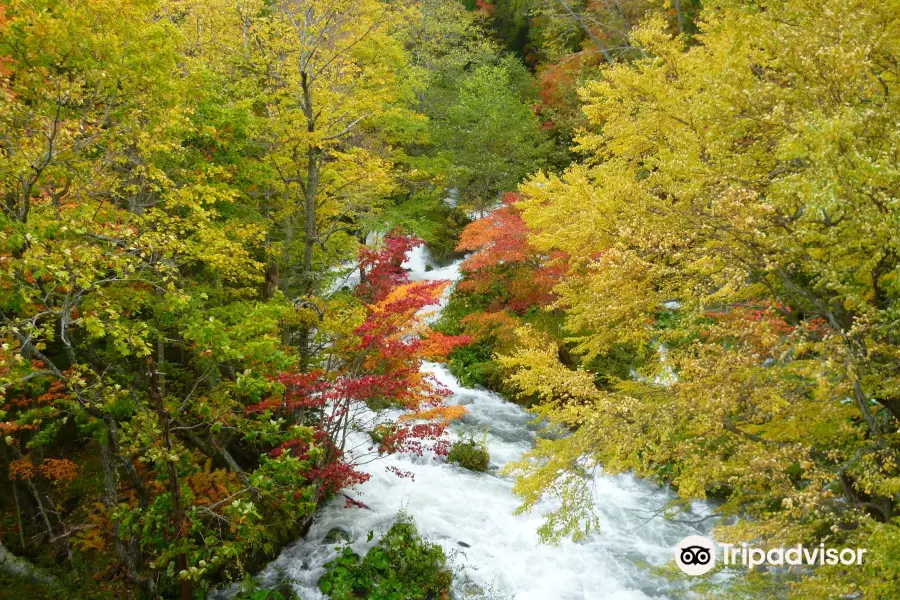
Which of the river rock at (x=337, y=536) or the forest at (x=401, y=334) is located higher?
the forest at (x=401, y=334)

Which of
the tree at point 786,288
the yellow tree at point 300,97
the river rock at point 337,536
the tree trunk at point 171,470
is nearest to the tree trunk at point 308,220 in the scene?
the yellow tree at point 300,97

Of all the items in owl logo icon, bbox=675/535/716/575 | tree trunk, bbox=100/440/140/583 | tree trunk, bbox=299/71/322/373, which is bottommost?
→ owl logo icon, bbox=675/535/716/575

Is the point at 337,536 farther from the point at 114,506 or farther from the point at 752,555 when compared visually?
the point at 752,555

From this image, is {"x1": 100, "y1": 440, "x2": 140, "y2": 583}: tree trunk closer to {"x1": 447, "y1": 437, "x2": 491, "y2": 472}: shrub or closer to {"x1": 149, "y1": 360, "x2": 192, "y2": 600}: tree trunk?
{"x1": 149, "y1": 360, "x2": 192, "y2": 600}: tree trunk

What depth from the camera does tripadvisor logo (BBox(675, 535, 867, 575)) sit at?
4.92 metres

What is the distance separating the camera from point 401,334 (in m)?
9.12

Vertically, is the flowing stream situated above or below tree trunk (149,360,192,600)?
below

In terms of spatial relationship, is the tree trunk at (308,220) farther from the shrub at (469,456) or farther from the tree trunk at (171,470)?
the shrub at (469,456)

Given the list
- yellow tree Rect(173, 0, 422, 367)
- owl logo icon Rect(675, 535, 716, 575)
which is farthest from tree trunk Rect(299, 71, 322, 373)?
owl logo icon Rect(675, 535, 716, 575)

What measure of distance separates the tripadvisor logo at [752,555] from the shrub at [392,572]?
143 inches

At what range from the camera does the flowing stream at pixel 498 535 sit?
26.0 ft

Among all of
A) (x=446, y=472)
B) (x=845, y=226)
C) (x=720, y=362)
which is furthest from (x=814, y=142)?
(x=446, y=472)

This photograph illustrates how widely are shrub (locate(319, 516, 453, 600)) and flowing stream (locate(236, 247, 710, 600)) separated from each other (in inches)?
9.2

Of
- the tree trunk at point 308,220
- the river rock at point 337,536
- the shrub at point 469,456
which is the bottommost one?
the shrub at point 469,456
